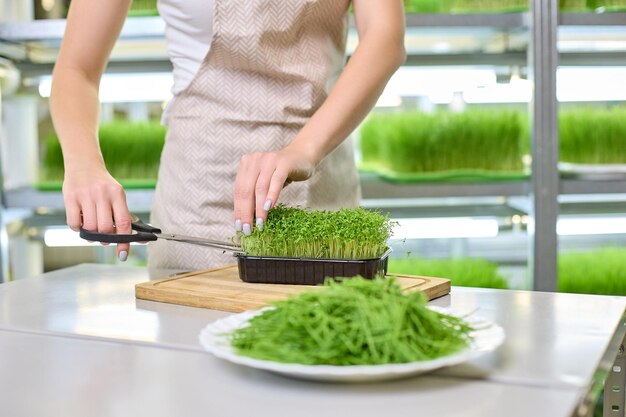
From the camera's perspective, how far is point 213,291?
1173mm

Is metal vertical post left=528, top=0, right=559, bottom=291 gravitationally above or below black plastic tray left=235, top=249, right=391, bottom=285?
above

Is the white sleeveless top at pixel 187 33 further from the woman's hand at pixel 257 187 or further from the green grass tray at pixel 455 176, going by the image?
the green grass tray at pixel 455 176

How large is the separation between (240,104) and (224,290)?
57 centimetres

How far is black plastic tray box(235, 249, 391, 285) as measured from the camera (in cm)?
115

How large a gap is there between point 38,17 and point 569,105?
6.30 ft

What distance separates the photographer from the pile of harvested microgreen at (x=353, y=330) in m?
0.75

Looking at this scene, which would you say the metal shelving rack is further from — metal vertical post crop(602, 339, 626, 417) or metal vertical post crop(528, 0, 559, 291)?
metal vertical post crop(602, 339, 626, 417)

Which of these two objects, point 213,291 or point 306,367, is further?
point 213,291

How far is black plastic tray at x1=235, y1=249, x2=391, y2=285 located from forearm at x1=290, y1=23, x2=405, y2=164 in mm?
229

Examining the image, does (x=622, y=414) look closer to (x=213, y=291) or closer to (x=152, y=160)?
(x=213, y=291)

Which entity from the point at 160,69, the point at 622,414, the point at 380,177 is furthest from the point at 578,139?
the point at 622,414

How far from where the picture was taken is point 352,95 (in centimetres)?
143

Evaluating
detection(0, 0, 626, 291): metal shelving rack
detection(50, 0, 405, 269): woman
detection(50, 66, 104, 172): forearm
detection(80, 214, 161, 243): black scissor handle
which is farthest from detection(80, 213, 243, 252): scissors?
detection(0, 0, 626, 291): metal shelving rack

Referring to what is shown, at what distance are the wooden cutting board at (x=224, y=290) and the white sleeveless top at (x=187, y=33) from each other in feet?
1.72
